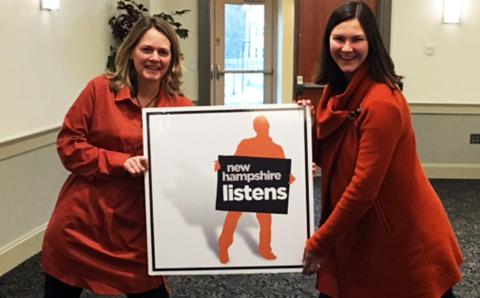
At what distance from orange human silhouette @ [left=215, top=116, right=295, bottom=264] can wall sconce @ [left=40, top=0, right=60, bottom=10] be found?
2.36 m

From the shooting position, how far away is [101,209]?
1.79 metres

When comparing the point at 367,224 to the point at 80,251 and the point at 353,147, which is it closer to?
the point at 353,147

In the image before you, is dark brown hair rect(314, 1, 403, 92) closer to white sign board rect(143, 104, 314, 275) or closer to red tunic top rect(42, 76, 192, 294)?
white sign board rect(143, 104, 314, 275)

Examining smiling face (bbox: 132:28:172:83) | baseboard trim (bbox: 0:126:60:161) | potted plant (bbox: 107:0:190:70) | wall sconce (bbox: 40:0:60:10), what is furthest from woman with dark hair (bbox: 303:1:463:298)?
potted plant (bbox: 107:0:190:70)

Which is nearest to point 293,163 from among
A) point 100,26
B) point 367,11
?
point 367,11

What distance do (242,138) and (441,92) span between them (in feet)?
14.6

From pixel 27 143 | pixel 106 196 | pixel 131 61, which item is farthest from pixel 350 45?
pixel 27 143

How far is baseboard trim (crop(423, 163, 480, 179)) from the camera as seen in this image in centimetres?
583

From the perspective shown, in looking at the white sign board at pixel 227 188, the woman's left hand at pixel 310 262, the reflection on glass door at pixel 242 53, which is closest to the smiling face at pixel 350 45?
the white sign board at pixel 227 188

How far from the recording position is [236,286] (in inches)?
122

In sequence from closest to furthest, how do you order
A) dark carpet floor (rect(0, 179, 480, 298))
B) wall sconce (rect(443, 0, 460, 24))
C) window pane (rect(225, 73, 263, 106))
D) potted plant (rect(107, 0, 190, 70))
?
dark carpet floor (rect(0, 179, 480, 298))
potted plant (rect(107, 0, 190, 70))
wall sconce (rect(443, 0, 460, 24))
window pane (rect(225, 73, 263, 106))

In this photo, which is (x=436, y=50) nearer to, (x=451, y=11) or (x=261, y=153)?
(x=451, y=11)

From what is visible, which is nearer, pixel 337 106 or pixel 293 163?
pixel 337 106

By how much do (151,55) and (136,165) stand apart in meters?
0.35
